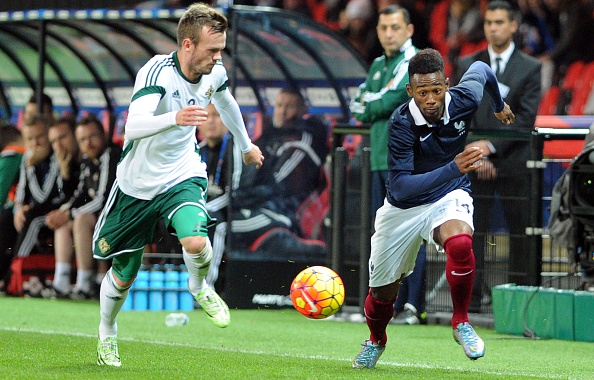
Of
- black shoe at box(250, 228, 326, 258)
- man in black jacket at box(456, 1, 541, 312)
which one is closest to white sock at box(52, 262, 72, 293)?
black shoe at box(250, 228, 326, 258)

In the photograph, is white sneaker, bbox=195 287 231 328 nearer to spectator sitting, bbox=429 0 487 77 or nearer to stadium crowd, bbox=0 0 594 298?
stadium crowd, bbox=0 0 594 298

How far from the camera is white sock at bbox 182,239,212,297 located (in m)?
7.52

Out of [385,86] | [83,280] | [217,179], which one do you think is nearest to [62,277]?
[83,280]

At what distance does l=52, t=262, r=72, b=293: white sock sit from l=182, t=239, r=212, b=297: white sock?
23.1 feet

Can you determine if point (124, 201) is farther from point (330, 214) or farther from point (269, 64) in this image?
point (269, 64)

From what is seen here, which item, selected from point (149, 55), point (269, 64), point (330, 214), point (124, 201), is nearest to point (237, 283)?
point (330, 214)

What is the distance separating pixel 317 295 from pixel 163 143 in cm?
149

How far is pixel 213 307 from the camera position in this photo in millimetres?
7617

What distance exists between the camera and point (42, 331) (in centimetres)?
1011

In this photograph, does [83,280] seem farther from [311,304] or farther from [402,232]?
[402,232]

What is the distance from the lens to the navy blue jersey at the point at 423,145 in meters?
7.34

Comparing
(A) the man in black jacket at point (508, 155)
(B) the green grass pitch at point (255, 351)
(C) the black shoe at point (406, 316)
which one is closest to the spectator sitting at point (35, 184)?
(B) the green grass pitch at point (255, 351)

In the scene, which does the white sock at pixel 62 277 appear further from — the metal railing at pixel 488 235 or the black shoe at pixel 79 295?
→ the metal railing at pixel 488 235

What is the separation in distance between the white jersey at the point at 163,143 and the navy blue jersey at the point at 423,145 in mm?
1309
